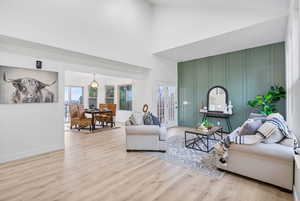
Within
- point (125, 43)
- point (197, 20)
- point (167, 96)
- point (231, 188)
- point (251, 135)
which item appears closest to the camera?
point (231, 188)

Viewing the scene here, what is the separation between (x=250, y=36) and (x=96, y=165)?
5074mm

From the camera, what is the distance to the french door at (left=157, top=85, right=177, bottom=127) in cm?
632

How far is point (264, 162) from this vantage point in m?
2.20

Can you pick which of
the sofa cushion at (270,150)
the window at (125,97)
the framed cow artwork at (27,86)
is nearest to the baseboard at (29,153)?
the framed cow artwork at (27,86)

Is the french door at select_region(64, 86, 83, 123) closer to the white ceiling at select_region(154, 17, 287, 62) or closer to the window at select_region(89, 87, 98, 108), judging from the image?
the window at select_region(89, 87, 98, 108)

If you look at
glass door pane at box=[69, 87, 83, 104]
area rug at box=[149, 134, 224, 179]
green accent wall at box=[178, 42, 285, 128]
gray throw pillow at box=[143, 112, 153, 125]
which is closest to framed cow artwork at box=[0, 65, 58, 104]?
gray throw pillow at box=[143, 112, 153, 125]

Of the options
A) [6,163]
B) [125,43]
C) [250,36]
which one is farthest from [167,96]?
[6,163]

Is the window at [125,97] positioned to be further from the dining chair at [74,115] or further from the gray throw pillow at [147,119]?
the gray throw pillow at [147,119]

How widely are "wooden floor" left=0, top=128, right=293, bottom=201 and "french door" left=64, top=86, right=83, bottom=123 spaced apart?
5.75 m

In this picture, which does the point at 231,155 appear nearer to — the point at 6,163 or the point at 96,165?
the point at 96,165

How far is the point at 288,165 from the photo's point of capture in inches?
79.4

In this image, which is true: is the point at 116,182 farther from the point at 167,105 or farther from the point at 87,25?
the point at 167,105

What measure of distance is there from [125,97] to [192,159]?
5.77 m

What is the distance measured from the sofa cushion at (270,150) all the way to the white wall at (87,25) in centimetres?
395
